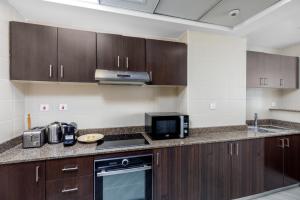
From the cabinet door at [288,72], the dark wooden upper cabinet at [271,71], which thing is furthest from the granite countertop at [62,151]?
the cabinet door at [288,72]

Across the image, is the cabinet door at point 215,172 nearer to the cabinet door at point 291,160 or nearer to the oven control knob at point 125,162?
the oven control knob at point 125,162

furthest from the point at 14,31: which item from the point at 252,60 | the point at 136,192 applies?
the point at 252,60

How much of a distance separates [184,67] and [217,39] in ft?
2.40

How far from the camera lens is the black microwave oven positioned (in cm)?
188

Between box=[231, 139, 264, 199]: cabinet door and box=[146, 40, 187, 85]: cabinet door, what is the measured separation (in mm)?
1213

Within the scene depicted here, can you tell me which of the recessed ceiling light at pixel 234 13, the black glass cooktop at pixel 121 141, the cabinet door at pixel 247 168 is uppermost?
the recessed ceiling light at pixel 234 13

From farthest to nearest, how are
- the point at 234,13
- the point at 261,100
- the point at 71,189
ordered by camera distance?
the point at 261,100, the point at 234,13, the point at 71,189

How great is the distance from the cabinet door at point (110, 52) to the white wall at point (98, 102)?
43cm

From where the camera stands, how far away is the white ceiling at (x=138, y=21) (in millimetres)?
1604

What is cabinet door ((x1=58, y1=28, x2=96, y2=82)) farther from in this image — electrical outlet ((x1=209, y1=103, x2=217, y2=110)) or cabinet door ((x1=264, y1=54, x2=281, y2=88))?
cabinet door ((x1=264, y1=54, x2=281, y2=88))

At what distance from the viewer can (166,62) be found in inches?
79.8

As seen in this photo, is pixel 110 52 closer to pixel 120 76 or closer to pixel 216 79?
pixel 120 76

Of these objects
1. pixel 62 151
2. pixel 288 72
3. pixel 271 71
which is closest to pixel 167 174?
pixel 62 151

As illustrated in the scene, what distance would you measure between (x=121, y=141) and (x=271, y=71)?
2.86 metres
